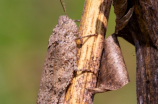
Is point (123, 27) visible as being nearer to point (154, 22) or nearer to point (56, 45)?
point (154, 22)

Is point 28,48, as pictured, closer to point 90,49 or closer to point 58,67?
point 58,67

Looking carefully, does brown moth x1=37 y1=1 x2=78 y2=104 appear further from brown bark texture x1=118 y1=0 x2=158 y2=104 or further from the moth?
brown bark texture x1=118 y1=0 x2=158 y2=104

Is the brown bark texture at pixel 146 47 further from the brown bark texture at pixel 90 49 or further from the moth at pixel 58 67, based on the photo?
the moth at pixel 58 67

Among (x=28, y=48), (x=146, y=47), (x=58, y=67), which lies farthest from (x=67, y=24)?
(x=28, y=48)

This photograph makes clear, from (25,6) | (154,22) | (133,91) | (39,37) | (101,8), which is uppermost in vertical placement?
(25,6)

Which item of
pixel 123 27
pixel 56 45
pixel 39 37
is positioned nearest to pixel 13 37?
pixel 39 37

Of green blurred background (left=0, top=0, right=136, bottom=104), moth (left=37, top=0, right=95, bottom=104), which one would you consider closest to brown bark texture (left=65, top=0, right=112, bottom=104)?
moth (left=37, top=0, right=95, bottom=104)
